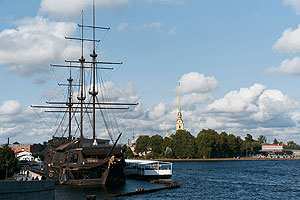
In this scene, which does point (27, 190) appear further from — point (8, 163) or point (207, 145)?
point (207, 145)

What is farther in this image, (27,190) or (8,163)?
(8,163)

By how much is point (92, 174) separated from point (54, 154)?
932 inches

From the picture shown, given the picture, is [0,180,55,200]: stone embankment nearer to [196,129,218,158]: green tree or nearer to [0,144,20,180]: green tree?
[0,144,20,180]: green tree

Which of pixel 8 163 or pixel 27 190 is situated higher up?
pixel 8 163

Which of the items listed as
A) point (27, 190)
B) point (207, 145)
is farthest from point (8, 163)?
point (207, 145)

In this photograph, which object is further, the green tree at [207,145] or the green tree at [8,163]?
the green tree at [207,145]

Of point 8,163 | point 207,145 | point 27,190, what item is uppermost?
point 207,145

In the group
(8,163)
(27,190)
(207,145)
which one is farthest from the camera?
(207,145)

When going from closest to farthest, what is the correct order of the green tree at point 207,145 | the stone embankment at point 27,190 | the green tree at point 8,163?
1. the stone embankment at point 27,190
2. the green tree at point 8,163
3. the green tree at point 207,145

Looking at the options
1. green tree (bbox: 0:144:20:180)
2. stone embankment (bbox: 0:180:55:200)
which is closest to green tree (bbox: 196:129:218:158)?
green tree (bbox: 0:144:20:180)

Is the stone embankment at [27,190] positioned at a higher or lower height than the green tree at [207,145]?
lower

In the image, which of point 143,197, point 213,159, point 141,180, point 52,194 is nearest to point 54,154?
point 141,180

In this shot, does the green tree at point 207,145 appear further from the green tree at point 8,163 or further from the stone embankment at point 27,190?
the stone embankment at point 27,190

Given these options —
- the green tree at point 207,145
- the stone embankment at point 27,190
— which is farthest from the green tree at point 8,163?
the green tree at point 207,145
